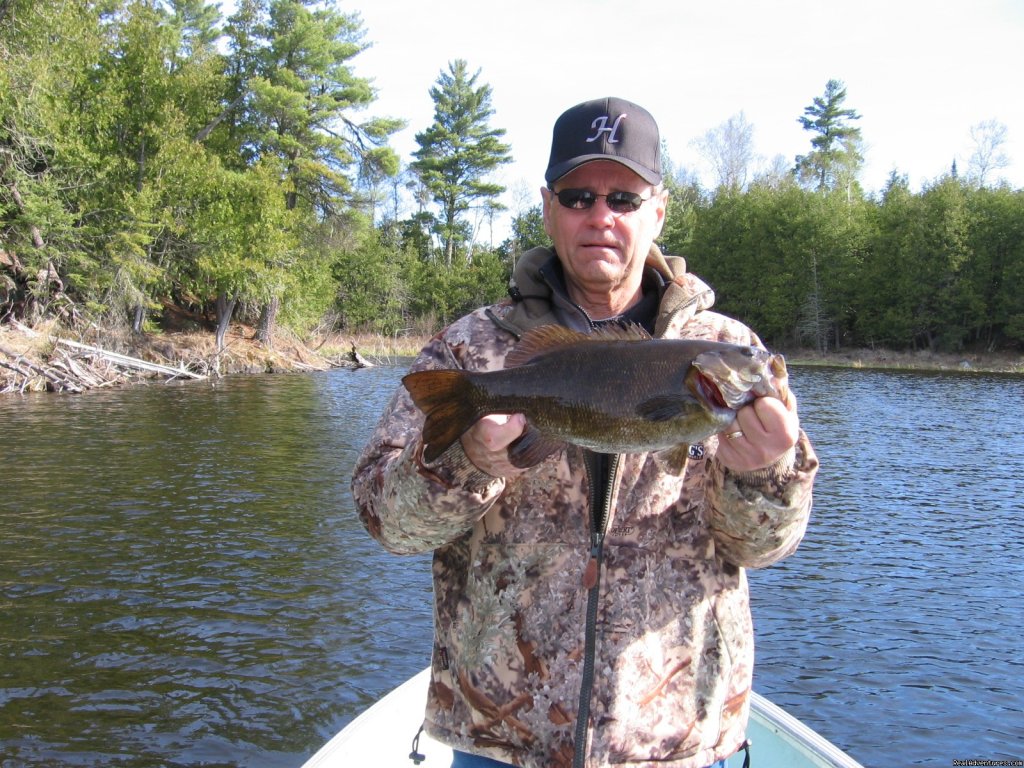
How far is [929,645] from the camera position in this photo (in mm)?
9516

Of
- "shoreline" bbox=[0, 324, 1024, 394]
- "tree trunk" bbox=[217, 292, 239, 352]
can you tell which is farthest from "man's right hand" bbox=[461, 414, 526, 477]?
"tree trunk" bbox=[217, 292, 239, 352]

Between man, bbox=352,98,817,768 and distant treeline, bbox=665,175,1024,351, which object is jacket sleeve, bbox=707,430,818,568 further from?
distant treeline, bbox=665,175,1024,351

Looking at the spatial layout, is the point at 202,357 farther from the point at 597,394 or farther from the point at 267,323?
the point at 597,394

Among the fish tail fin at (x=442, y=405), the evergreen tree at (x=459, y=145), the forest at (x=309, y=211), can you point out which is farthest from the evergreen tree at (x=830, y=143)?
the fish tail fin at (x=442, y=405)

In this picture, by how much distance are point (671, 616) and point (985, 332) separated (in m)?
64.1

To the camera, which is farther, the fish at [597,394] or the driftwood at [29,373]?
the driftwood at [29,373]

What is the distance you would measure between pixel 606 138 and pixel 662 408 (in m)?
0.91

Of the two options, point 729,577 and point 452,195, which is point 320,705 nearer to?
point 729,577

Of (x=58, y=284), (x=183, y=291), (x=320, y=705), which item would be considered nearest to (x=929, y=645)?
(x=320, y=705)

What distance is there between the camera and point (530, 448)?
8.06 feet

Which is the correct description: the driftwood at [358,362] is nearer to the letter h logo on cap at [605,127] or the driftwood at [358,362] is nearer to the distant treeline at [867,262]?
the distant treeline at [867,262]

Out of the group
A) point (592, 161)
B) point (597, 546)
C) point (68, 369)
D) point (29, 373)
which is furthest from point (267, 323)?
point (597, 546)

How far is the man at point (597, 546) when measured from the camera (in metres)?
2.40

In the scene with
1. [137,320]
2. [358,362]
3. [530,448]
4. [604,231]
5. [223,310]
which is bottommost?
[358,362]
